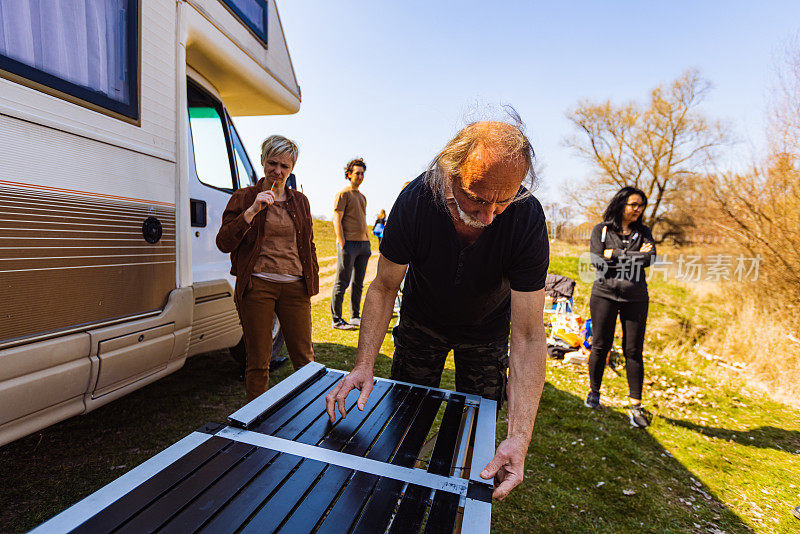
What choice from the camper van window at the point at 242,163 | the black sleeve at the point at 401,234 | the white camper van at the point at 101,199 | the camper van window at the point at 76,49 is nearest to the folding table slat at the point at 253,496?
the black sleeve at the point at 401,234

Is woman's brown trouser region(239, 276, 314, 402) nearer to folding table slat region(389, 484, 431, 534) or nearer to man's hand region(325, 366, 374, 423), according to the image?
man's hand region(325, 366, 374, 423)

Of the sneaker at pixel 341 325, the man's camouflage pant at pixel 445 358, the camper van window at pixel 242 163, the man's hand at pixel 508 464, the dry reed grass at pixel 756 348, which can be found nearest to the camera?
the man's hand at pixel 508 464

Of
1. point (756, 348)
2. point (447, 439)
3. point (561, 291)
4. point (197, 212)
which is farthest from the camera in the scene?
point (561, 291)

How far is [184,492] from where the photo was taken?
1.04 metres

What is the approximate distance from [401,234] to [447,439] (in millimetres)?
822

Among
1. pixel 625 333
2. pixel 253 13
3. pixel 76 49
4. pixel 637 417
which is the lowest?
pixel 637 417

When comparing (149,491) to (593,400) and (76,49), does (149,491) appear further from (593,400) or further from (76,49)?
(593,400)

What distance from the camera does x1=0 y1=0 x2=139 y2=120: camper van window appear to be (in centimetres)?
168

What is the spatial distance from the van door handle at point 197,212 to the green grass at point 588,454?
1448mm

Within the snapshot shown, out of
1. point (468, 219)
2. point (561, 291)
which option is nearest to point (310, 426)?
point (468, 219)

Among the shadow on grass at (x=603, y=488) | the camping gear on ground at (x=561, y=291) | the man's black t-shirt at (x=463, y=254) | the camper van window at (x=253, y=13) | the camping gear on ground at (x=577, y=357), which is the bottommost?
the shadow on grass at (x=603, y=488)

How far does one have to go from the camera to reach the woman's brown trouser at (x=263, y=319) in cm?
267

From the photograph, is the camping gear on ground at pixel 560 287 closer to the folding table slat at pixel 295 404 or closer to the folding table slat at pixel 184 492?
the folding table slat at pixel 295 404

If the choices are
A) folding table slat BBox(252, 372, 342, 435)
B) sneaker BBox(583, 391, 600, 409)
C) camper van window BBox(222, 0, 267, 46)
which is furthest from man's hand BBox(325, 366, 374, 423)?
sneaker BBox(583, 391, 600, 409)
